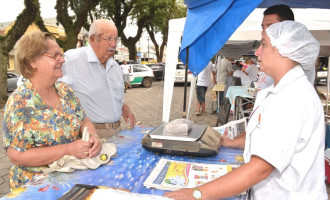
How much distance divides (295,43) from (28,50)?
1.49 metres

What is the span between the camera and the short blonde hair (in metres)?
1.59

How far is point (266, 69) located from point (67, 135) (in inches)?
49.7

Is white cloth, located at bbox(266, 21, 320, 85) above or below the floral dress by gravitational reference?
above

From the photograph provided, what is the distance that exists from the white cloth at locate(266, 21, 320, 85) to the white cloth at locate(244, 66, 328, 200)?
0.06 m

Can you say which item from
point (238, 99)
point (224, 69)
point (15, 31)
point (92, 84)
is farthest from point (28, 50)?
point (15, 31)

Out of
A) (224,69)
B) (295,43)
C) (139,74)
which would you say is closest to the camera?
(295,43)

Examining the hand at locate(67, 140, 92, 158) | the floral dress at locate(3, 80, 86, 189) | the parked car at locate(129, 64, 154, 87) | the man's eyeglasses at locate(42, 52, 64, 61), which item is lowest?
the parked car at locate(129, 64, 154, 87)

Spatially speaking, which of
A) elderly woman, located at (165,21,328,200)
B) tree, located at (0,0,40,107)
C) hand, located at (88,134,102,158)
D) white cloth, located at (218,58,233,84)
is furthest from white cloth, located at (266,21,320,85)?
tree, located at (0,0,40,107)

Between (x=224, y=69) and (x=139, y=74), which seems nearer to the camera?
(x=224, y=69)

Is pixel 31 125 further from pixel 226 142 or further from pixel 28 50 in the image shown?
pixel 226 142

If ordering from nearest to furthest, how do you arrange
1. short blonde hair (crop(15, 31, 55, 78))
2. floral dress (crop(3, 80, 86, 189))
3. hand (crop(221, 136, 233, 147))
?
floral dress (crop(3, 80, 86, 189)) → short blonde hair (crop(15, 31, 55, 78)) → hand (crop(221, 136, 233, 147))

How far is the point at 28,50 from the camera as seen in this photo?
1.58 meters

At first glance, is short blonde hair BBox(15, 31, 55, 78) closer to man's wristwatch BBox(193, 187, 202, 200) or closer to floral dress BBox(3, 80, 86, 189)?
floral dress BBox(3, 80, 86, 189)

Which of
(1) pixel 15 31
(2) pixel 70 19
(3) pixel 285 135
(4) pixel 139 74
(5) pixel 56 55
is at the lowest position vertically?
(4) pixel 139 74
